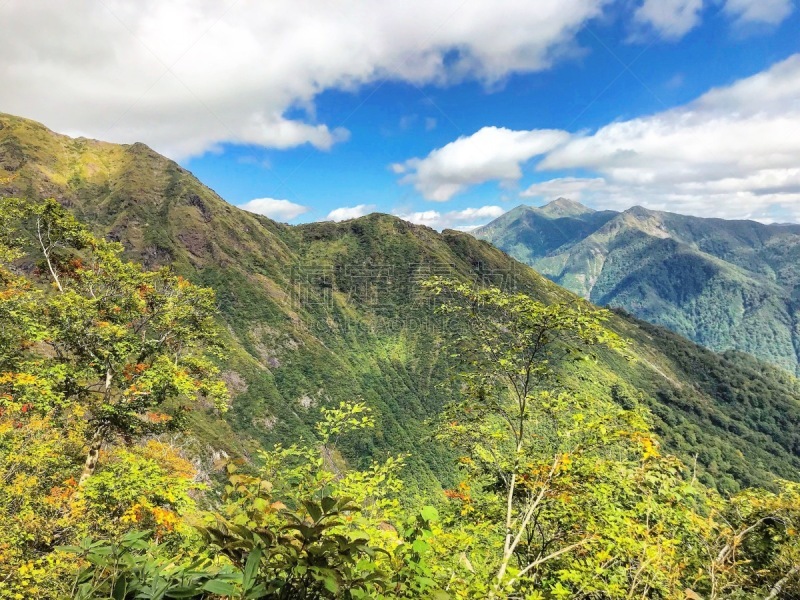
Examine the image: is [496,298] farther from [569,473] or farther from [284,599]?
[284,599]

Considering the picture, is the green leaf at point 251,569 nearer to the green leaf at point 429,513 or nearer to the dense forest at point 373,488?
the dense forest at point 373,488

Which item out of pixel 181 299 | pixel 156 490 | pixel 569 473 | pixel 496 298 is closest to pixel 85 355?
pixel 181 299

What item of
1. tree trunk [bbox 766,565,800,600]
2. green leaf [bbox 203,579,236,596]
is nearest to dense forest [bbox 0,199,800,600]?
green leaf [bbox 203,579,236,596]

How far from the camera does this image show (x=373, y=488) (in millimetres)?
7164

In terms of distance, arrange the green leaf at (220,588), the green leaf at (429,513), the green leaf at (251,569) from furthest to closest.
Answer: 1. the green leaf at (429,513)
2. the green leaf at (251,569)
3. the green leaf at (220,588)

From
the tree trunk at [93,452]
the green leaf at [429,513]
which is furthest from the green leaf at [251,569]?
the tree trunk at [93,452]

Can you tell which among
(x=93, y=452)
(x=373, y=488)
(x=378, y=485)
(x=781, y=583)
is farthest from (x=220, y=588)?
(x=93, y=452)

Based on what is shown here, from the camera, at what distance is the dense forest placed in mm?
3012

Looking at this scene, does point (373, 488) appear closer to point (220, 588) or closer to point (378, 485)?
point (378, 485)

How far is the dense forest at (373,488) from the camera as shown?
3012 mm

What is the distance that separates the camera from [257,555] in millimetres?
2492

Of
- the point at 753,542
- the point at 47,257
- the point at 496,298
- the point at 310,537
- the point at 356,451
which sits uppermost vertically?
the point at 47,257

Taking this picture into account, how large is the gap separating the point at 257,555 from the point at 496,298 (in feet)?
28.6

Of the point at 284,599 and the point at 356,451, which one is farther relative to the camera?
the point at 356,451
